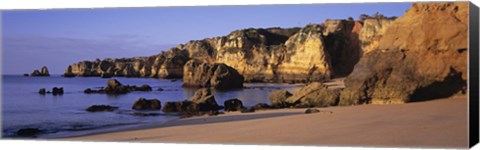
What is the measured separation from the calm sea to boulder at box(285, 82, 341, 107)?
5.7 inches

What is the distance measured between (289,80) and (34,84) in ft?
12.4

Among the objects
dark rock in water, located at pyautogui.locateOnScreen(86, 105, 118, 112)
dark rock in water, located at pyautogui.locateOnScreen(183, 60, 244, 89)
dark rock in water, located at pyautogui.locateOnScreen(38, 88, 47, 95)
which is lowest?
dark rock in water, located at pyautogui.locateOnScreen(86, 105, 118, 112)

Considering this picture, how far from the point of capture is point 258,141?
10141 mm

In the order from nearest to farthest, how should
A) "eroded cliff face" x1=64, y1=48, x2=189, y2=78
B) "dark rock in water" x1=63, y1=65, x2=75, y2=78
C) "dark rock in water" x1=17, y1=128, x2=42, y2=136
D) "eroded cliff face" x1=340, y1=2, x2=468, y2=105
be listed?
"eroded cliff face" x1=340, y1=2, x2=468, y2=105 < "dark rock in water" x1=17, y1=128, x2=42, y2=136 < "eroded cliff face" x1=64, y1=48, x2=189, y2=78 < "dark rock in water" x1=63, y1=65, x2=75, y2=78

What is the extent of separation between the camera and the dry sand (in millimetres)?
9516

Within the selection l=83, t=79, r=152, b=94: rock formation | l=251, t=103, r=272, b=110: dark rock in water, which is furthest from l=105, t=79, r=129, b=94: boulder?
l=251, t=103, r=272, b=110: dark rock in water

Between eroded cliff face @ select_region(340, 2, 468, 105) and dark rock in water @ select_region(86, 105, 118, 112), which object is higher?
eroded cliff face @ select_region(340, 2, 468, 105)

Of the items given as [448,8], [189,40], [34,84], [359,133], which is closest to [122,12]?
[189,40]

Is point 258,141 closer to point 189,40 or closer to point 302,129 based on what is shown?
point 302,129

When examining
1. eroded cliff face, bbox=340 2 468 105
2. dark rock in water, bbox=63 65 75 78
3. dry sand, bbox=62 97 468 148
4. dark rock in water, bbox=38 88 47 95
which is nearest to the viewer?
dry sand, bbox=62 97 468 148

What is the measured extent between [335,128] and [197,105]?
6.85 feet

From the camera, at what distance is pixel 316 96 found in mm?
11039

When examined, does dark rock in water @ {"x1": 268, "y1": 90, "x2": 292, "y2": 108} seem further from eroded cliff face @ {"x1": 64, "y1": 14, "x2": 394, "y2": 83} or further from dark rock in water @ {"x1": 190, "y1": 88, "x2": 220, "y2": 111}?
dark rock in water @ {"x1": 190, "y1": 88, "x2": 220, "y2": 111}

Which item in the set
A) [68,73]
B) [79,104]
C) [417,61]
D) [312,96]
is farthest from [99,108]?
[417,61]
